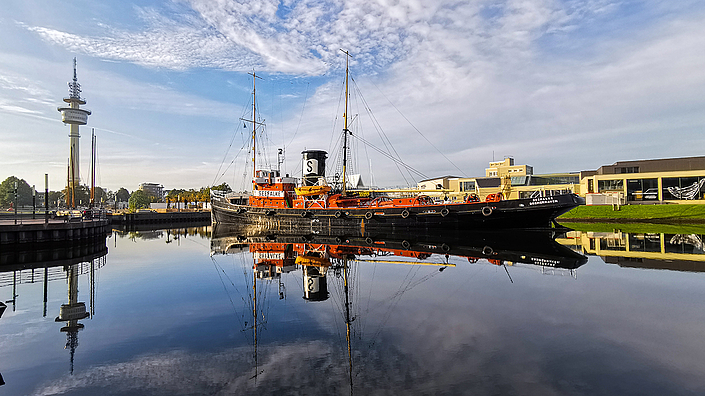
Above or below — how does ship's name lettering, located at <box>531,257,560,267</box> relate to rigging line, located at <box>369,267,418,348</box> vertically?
above

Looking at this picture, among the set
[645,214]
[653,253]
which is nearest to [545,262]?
[653,253]

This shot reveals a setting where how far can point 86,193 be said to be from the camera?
338 feet

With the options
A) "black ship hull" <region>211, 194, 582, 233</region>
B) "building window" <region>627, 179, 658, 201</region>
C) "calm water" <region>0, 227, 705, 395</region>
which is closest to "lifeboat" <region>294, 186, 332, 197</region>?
"black ship hull" <region>211, 194, 582, 233</region>

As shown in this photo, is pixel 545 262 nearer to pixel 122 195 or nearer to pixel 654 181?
pixel 654 181

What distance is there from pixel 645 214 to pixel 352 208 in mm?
37077

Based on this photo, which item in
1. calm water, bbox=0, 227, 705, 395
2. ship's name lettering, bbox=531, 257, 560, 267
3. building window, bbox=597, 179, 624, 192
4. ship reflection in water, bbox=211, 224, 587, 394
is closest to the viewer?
calm water, bbox=0, 227, 705, 395

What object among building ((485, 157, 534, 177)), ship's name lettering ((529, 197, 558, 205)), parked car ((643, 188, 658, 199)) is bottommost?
ship's name lettering ((529, 197, 558, 205))

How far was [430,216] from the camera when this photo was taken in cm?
2989

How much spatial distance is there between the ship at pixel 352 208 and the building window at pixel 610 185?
2849 cm

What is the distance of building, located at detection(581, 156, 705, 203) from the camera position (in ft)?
168

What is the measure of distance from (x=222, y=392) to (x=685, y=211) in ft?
184

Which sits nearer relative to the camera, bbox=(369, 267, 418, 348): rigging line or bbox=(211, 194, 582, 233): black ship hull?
bbox=(369, 267, 418, 348): rigging line

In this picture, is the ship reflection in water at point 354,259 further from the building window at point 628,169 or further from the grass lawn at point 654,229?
the building window at point 628,169

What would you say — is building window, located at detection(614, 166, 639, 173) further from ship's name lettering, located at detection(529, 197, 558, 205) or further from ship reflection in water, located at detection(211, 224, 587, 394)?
ship reflection in water, located at detection(211, 224, 587, 394)
